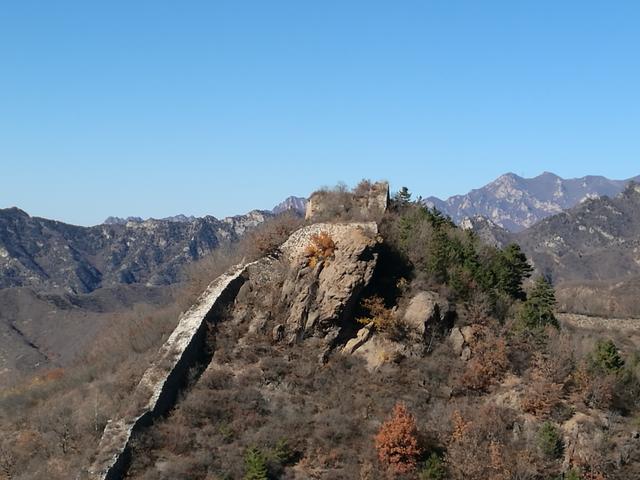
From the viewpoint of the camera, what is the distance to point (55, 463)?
18.6 metres

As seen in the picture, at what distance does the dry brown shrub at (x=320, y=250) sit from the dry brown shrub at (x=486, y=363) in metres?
6.05

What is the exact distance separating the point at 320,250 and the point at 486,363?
6.99 m

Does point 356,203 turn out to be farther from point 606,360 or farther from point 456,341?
point 606,360

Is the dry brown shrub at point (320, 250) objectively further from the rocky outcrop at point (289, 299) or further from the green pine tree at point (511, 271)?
the green pine tree at point (511, 271)

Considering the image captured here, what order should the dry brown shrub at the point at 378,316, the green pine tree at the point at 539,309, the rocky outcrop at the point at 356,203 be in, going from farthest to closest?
1. the rocky outcrop at the point at 356,203
2. the green pine tree at the point at 539,309
3. the dry brown shrub at the point at 378,316

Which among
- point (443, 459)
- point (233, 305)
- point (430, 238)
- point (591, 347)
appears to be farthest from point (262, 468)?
point (591, 347)

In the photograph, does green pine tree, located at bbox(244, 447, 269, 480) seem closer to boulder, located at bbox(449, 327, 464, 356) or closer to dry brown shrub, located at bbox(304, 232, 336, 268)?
dry brown shrub, located at bbox(304, 232, 336, 268)

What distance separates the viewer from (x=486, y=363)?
21594 millimetres

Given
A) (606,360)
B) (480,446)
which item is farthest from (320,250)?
(606,360)

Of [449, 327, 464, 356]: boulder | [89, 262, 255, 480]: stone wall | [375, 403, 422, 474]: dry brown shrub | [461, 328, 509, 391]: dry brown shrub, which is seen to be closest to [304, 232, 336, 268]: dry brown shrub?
[89, 262, 255, 480]: stone wall

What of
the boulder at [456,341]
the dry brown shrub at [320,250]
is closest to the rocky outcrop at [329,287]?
the dry brown shrub at [320,250]

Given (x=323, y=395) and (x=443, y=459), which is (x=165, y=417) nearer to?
(x=323, y=395)

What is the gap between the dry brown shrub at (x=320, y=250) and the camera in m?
23.3

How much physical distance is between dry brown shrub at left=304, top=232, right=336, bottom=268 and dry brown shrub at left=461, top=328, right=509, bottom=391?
6.05 meters
